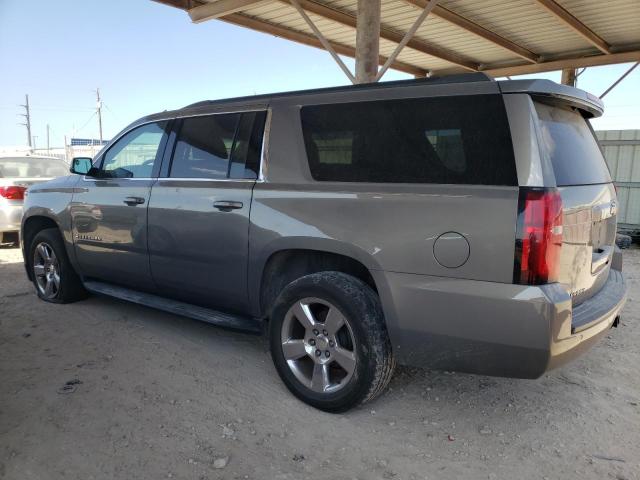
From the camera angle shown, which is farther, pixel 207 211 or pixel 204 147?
pixel 204 147

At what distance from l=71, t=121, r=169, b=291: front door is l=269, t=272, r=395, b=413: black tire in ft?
5.33

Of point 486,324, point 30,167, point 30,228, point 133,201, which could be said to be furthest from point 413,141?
point 30,167

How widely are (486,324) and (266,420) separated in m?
1.37

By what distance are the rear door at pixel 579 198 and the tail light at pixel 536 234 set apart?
4.7 inches

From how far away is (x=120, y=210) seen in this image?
410 centimetres

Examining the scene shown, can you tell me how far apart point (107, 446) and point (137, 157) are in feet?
8.18

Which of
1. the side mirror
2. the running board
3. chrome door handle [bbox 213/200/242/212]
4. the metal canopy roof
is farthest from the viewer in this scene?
the metal canopy roof

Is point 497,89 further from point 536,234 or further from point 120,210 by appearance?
point 120,210

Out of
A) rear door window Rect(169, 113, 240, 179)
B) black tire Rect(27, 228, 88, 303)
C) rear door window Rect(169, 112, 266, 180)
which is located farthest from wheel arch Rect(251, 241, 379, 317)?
black tire Rect(27, 228, 88, 303)

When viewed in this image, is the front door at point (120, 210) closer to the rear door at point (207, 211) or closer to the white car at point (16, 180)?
the rear door at point (207, 211)

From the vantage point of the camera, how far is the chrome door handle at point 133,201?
154 inches

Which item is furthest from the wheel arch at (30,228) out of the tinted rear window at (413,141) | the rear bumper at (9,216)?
the tinted rear window at (413,141)

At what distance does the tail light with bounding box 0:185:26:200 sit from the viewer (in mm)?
7965

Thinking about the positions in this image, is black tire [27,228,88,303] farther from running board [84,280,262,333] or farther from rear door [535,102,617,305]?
rear door [535,102,617,305]
